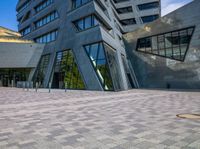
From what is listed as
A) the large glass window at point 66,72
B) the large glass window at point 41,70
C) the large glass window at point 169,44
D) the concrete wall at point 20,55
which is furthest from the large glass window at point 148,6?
the large glass window at point 66,72

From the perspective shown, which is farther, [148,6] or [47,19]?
[148,6]

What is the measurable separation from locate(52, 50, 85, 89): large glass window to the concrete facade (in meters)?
13.6

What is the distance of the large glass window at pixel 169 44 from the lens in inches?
1240

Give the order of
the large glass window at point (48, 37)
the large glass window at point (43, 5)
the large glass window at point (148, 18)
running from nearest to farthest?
1. the large glass window at point (48, 37)
2. the large glass window at point (43, 5)
3. the large glass window at point (148, 18)

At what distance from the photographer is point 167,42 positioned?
3391cm

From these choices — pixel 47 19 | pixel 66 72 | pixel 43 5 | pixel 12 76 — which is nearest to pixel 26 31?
pixel 43 5

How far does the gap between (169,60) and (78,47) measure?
51.2 ft

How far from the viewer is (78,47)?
1194 inches

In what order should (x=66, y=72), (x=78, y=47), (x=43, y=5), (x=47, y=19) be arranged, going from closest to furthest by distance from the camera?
(x=78, y=47), (x=66, y=72), (x=47, y=19), (x=43, y=5)

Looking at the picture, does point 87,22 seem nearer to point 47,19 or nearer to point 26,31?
Result: point 47,19

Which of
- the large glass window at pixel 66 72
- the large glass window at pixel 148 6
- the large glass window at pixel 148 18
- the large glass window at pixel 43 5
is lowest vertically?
the large glass window at pixel 66 72

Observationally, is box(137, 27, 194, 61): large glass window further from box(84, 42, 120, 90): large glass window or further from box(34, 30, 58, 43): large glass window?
box(34, 30, 58, 43): large glass window

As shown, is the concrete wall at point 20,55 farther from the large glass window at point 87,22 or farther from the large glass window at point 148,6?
the large glass window at point 148,6

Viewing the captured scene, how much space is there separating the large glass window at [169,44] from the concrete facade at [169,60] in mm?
666
